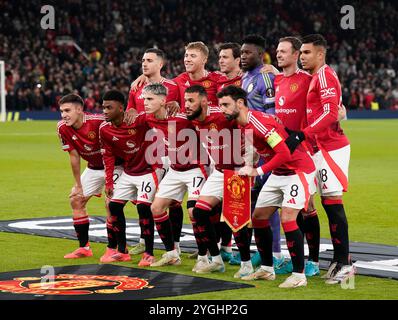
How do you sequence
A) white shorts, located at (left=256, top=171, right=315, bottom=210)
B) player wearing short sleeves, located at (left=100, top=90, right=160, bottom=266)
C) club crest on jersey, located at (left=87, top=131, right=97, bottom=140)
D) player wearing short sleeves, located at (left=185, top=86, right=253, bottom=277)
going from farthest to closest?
club crest on jersey, located at (left=87, top=131, right=97, bottom=140) → player wearing short sleeves, located at (left=100, top=90, right=160, bottom=266) → player wearing short sleeves, located at (left=185, top=86, right=253, bottom=277) → white shorts, located at (left=256, top=171, right=315, bottom=210)

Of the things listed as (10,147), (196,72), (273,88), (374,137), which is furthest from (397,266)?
(374,137)

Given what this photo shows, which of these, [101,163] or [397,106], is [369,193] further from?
[397,106]

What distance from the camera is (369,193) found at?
16.2 m

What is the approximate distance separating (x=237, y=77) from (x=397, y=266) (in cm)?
272

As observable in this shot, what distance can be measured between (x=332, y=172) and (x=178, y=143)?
1.78 m

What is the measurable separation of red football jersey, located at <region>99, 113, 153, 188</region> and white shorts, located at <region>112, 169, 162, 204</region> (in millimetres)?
68

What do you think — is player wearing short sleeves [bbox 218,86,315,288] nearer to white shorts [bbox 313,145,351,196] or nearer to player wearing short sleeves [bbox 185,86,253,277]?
white shorts [bbox 313,145,351,196]

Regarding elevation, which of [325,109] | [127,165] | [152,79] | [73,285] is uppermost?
[152,79]

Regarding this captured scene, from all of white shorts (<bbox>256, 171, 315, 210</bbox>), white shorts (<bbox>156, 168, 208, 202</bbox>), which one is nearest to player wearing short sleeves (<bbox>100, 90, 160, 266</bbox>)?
white shorts (<bbox>156, 168, 208, 202</bbox>)

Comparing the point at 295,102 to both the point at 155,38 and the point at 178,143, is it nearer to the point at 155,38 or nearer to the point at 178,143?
the point at 178,143

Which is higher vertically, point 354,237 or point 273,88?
point 273,88

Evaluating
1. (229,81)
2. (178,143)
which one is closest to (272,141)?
(178,143)

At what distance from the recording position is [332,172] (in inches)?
349

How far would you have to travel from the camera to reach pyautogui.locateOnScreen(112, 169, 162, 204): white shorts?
1006 centimetres
